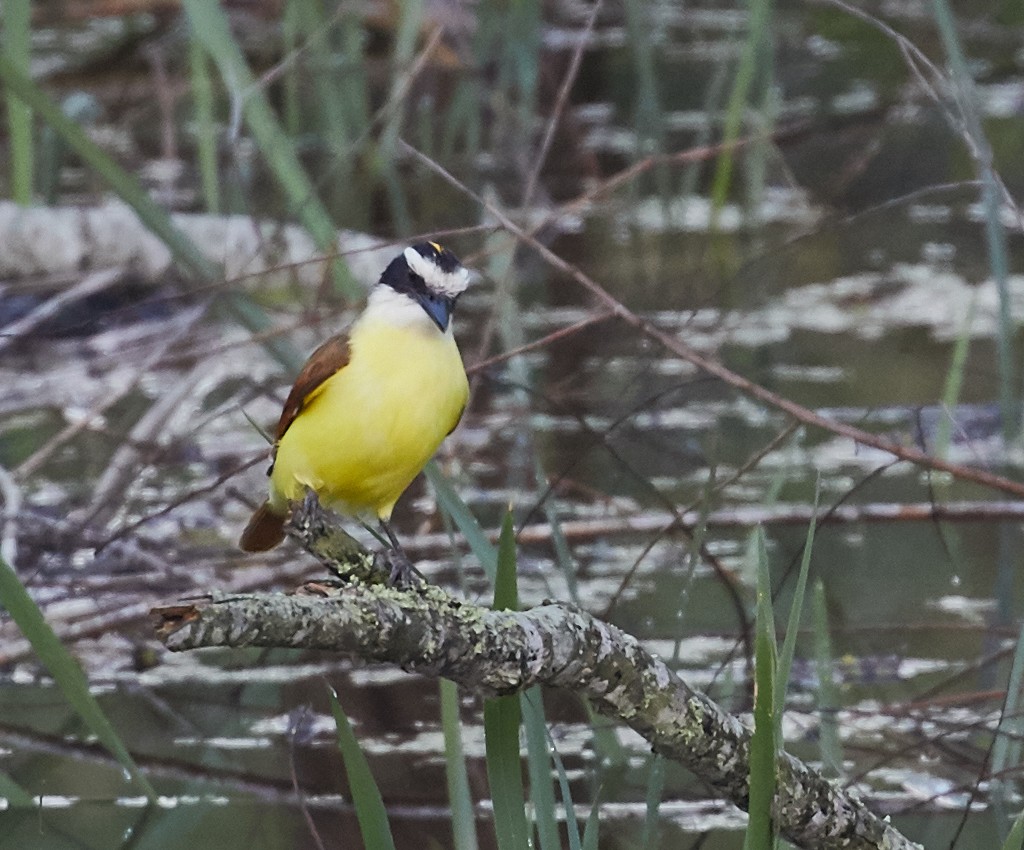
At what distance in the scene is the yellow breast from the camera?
9.97 ft

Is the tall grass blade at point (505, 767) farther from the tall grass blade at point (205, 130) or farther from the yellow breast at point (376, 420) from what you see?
the tall grass blade at point (205, 130)

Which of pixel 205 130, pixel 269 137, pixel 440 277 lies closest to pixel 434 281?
Result: pixel 440 277

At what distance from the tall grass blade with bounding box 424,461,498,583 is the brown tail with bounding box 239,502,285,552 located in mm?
416

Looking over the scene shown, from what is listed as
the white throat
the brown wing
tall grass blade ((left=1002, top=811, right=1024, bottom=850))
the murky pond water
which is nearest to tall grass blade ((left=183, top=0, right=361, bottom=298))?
the murky pond water

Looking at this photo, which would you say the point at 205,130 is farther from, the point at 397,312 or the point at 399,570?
the point at 399,570

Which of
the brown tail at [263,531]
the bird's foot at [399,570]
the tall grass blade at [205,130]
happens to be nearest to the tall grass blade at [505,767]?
the bird's foot at [399,570]

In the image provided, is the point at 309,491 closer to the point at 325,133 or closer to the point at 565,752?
the point at 565,752

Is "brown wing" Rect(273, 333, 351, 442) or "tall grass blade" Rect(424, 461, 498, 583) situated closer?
"tall grass blade" Rect(424, 461, 498, 583)

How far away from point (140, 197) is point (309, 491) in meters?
0.80

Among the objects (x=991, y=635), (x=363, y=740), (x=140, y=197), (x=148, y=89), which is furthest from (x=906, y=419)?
(x=148, y=89)

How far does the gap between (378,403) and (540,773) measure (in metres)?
0.82

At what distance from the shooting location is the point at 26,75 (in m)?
Result: 3.96

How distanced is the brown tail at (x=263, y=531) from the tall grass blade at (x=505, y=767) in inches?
43.2

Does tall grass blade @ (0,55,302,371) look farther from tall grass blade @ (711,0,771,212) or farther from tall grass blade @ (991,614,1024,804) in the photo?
tall grass blade @ (711,0,771,212)
